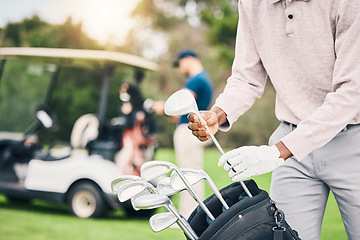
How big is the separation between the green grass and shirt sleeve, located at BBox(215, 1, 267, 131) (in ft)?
7.96

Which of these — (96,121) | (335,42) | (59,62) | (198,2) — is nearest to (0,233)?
(96,121)

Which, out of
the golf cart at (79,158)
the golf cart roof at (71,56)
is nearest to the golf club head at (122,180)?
the golf cart at (79,158)

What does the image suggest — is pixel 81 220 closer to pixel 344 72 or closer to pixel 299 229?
pixel 299 229

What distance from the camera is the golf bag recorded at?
3.75 feet

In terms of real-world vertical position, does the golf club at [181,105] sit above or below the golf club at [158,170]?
above

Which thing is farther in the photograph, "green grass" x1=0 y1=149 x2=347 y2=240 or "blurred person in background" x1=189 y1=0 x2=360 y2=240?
"green grass" x1=0 y1=149 x2=347 y2=240

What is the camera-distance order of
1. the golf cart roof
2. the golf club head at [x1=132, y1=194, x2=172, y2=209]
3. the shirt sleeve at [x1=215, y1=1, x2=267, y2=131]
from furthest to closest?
the golf cart roof → the shirt sleeve at [x1=215, y1=1, x2=267, y2=131] → the golf club head at [x1=132, y1=194, x2=172, y2=209]

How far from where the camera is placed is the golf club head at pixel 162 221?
47.8 inches

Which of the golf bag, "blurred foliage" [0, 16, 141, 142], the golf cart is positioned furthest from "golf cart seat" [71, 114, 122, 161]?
the golf bag

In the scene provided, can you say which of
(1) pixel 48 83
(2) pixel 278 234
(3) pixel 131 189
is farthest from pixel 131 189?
(1) pixel 48 83

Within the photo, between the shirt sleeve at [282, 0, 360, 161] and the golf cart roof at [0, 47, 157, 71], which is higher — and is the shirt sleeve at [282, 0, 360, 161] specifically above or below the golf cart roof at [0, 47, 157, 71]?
below

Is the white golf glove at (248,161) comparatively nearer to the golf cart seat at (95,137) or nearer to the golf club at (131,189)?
the golf club at (131,189)

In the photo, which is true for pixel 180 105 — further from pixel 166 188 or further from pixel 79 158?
pixel 79 158

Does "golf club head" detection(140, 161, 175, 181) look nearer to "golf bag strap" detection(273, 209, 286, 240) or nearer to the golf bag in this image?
the golf bag
